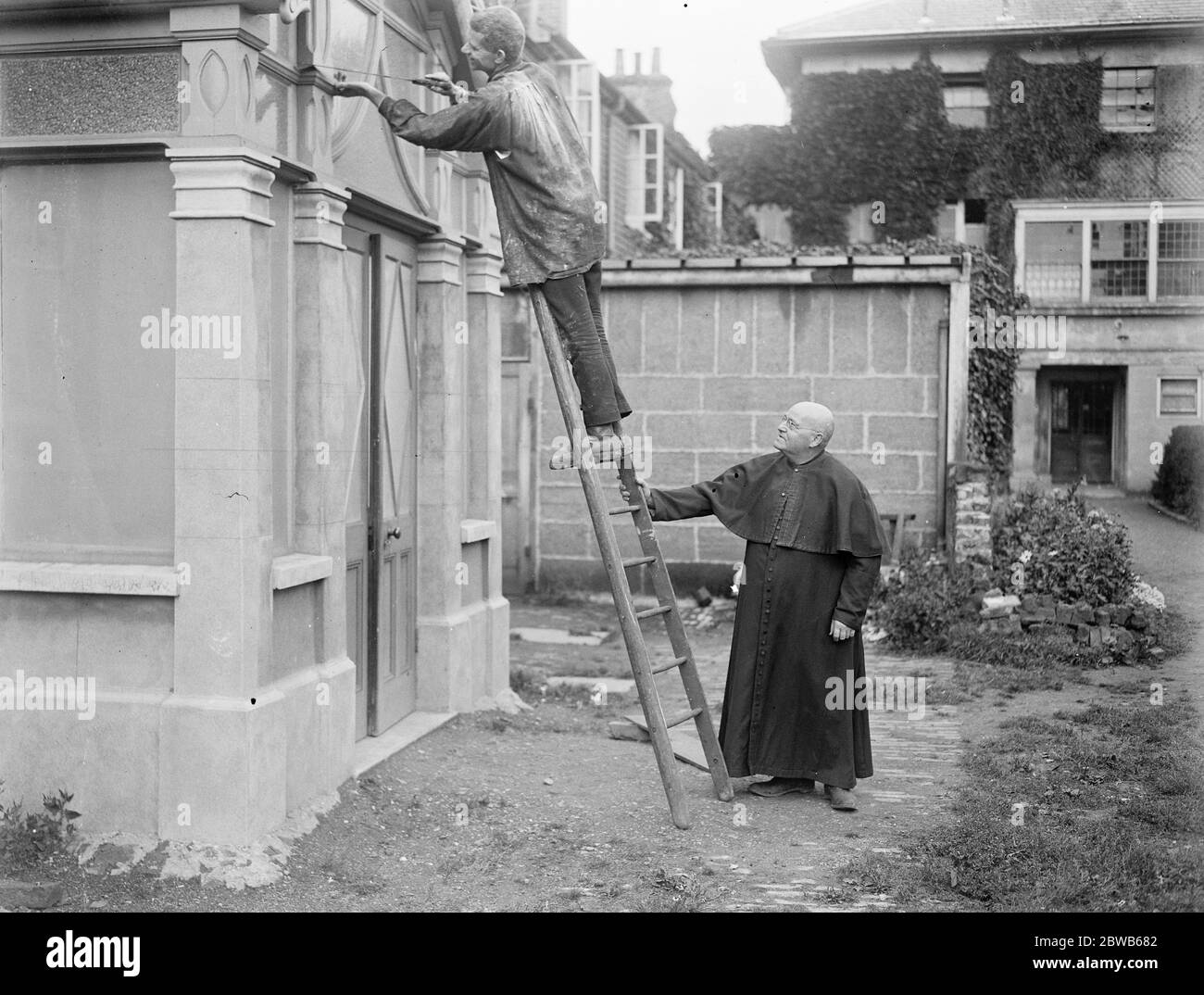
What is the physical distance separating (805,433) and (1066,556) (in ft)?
16.9

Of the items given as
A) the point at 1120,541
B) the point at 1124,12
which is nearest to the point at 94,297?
the point at 1120,541

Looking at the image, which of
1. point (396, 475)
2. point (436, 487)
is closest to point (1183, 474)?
point (436, 487)

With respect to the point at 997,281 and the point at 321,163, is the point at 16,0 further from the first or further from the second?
the point at 997,281

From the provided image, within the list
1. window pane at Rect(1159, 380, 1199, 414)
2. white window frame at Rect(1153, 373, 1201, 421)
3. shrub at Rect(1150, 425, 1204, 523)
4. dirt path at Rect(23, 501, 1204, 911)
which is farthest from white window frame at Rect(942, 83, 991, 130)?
dirt path at Rect(23, 501, 1204, 911)

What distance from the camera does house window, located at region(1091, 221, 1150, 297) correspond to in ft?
82.6

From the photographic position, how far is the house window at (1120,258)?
25172 millimetres

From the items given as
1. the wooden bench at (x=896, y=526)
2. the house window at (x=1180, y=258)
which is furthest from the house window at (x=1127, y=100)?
the wooden bench at (x=896, y=526)

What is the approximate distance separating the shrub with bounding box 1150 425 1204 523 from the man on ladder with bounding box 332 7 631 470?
13.3 metres

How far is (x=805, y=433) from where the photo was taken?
659 cm

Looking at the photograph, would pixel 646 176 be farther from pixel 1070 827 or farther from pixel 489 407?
pixel 1070 827

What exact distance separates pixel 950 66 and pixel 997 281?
41.9 ft

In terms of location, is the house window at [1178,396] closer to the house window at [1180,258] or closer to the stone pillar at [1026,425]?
the house window at [1180,258]
